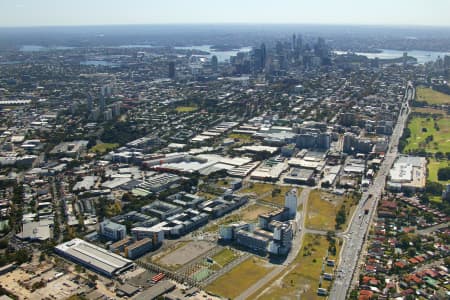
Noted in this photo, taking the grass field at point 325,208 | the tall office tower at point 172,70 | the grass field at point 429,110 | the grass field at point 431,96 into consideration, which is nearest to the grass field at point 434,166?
the grass field at point 325,208

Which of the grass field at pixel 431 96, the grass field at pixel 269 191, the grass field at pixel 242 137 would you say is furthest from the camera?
the grass field at pixel 431 96

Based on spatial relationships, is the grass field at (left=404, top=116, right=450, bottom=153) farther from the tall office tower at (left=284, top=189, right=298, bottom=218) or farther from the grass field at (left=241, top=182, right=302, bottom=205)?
the tall office tower at (left=284, top=189, right=298, bottom=218)

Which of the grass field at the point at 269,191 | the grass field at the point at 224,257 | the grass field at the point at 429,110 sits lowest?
the grass field at the point at 224,257

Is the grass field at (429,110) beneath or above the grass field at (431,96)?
beneath

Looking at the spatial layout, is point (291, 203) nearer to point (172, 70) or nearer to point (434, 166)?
point (434, 166)

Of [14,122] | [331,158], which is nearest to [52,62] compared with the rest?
[14,122]

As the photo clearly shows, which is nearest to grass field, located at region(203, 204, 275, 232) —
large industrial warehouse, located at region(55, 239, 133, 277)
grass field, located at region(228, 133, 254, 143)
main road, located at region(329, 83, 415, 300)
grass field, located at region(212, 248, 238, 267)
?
grass field, located at region(212, 248, 238, 267)

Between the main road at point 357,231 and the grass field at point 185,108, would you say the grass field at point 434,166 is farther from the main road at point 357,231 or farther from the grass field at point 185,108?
the grass field at point 185,108
